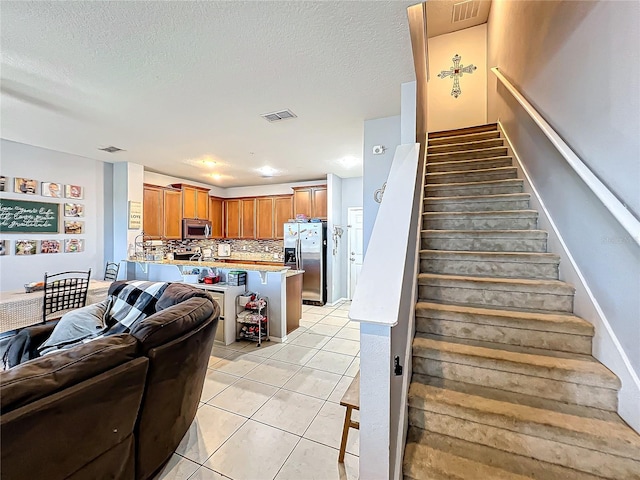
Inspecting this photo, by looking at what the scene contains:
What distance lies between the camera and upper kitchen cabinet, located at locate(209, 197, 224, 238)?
6.62 metres

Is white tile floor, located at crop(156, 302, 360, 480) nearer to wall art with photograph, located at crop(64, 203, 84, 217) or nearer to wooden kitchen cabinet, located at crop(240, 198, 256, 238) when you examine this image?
wall art with photograph, located at crop(64, 203, 84, 217)

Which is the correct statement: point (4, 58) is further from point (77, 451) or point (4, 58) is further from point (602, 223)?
point (602, 223)

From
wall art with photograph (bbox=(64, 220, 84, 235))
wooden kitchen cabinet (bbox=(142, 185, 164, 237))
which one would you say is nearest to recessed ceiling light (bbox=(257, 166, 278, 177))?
wooden kitchen cabinet (bbox=(142, 185, 164, 237))

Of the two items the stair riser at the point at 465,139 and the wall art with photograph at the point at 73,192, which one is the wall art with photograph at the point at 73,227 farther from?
the stair riser at the point at 465,139

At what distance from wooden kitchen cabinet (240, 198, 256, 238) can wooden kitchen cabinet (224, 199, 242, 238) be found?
12cm

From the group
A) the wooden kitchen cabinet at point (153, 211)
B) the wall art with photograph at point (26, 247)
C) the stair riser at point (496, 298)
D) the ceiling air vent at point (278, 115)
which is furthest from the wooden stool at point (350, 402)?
the wooden kitchen cabinet at point (153, 211)

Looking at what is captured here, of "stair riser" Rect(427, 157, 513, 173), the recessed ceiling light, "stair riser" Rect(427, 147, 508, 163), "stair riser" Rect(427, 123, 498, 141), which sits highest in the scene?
"stair riser" Rect(427, 123, 498, 141)

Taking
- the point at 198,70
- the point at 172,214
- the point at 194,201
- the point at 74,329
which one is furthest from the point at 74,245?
the point at 198,70

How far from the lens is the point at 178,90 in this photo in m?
2.37

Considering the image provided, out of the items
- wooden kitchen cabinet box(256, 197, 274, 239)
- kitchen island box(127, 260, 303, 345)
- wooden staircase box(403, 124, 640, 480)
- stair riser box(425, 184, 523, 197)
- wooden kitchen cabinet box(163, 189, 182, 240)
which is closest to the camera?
wooden staircase box(403, 124, 640, 480)

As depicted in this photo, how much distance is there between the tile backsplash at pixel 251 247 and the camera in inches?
261

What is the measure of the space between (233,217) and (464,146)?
210 inches

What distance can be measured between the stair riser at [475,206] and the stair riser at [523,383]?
1526 mm

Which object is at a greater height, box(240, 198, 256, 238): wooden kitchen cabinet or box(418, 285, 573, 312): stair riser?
box(240, 198, 256, 238): wooden kitchen cabinet
